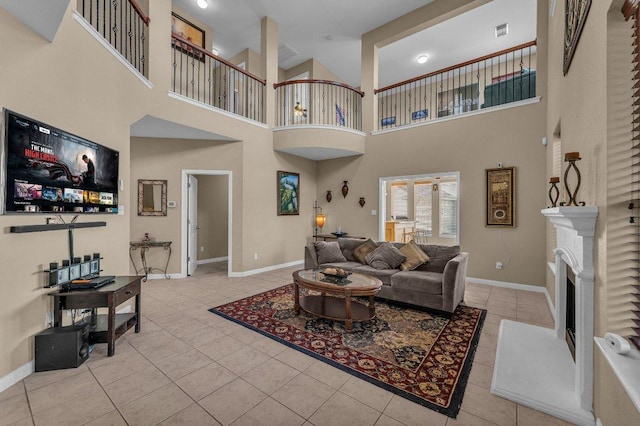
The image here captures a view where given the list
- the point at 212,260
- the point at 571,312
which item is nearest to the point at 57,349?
the point at 571,312

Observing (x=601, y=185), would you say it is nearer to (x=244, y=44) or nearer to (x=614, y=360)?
(x=614, y=360)

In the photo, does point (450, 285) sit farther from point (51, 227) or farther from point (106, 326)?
point (51, 227)

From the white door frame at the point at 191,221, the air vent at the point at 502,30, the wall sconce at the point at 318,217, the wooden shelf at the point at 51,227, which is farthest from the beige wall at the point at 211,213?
the air vent at the point at 502,30

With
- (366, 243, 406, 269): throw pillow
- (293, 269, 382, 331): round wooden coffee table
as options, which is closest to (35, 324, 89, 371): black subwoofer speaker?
(293, 269, 382, 331): round wooden coffee table

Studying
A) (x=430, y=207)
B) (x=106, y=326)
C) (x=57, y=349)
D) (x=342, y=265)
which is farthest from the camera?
(x=430, y=207)

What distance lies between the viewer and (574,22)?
234 cm

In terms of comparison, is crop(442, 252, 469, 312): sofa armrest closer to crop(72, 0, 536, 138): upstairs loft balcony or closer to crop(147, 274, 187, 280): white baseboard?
crop(72, 0, 536, 138): upstairs loft balcony

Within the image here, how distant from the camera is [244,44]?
7.37 m

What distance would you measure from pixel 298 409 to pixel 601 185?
2333 millimetres

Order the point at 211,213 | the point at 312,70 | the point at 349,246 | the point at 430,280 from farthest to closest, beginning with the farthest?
1. the point at 312,70
2. the point at 211,213
3. the point at 349,246
4. the point at 430,280

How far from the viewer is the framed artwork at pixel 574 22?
2.00 metres

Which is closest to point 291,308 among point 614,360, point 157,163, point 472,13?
point 614,360

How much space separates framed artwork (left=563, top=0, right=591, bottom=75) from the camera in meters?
2.00

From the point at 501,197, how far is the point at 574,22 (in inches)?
121
